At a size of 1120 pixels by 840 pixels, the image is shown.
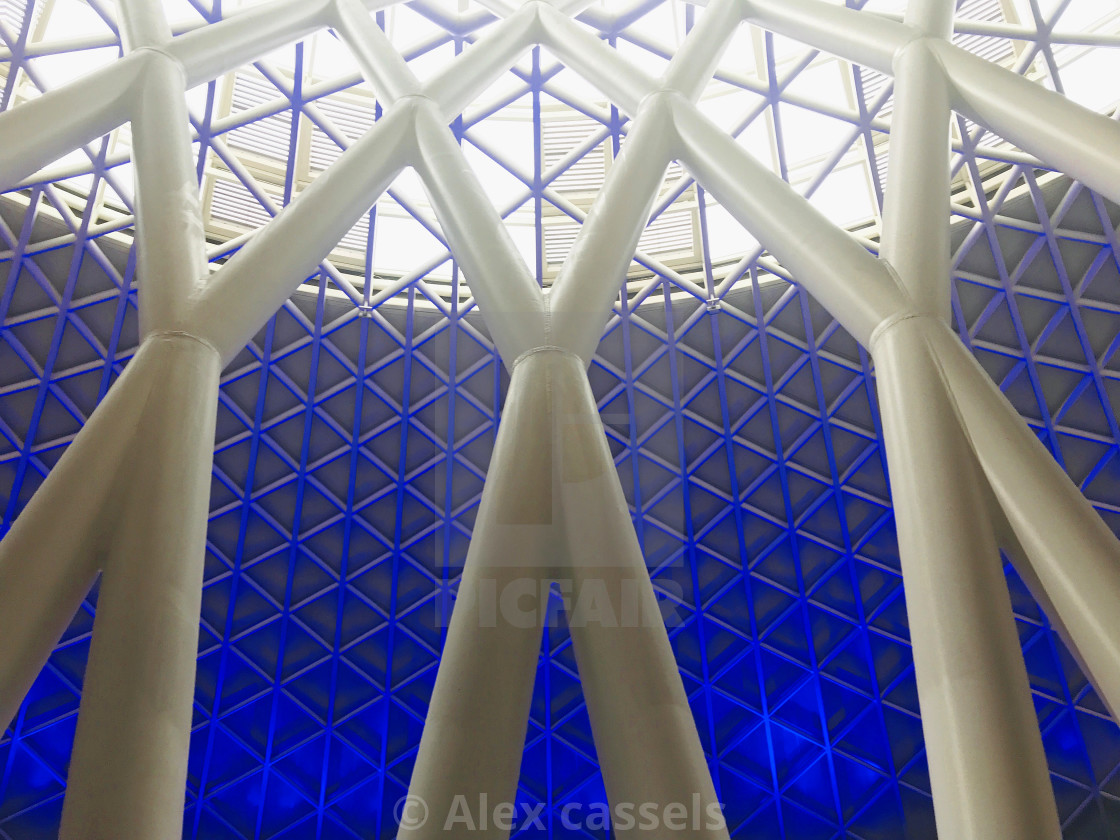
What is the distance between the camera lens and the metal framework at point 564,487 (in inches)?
289

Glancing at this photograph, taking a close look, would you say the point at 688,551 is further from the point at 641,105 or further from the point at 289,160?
the point at 641,105

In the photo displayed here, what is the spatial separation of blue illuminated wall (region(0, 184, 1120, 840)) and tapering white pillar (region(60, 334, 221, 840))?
20306 mm

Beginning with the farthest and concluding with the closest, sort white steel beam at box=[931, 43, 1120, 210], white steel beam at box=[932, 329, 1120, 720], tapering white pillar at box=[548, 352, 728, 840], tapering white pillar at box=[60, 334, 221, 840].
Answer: white steel beam at box=[931, 43, 1120, 210] < white steel beam at box=[932, 329, 1120, 720] < tapering white pillar at box=[548, 352, 728, 840] < tapering white pillar at box=[60, 334, 221, 840]

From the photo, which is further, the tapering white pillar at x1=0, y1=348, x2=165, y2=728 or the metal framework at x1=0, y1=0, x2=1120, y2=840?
the tapering white pillar at x1=0, y1=348, x2=165, y2=728

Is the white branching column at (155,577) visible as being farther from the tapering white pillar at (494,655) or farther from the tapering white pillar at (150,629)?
the tapering white pillar at (494,655)

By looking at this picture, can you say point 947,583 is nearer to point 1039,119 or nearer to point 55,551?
point 1039,119

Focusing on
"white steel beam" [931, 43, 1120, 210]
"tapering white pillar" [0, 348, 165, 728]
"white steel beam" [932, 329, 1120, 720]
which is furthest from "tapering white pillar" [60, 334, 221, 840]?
"white steel beam" [931, 43, 1120, 210]

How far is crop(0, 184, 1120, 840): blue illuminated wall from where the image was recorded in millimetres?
27781

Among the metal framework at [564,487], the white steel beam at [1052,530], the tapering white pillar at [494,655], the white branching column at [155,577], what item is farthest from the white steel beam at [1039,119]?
the white branching column at [155,577]

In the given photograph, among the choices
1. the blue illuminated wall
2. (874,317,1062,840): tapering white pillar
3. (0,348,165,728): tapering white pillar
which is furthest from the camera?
the blue illuminated wall

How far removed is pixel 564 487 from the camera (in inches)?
342

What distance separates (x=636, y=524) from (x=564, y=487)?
21.9 metres

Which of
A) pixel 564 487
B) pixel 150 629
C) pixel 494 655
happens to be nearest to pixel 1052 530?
pixel 564 487

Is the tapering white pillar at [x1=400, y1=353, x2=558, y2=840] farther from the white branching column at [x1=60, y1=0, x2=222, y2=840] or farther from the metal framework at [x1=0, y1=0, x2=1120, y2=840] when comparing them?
the white branching column at [x1=60, y1=0, x2=222, y2=840]
